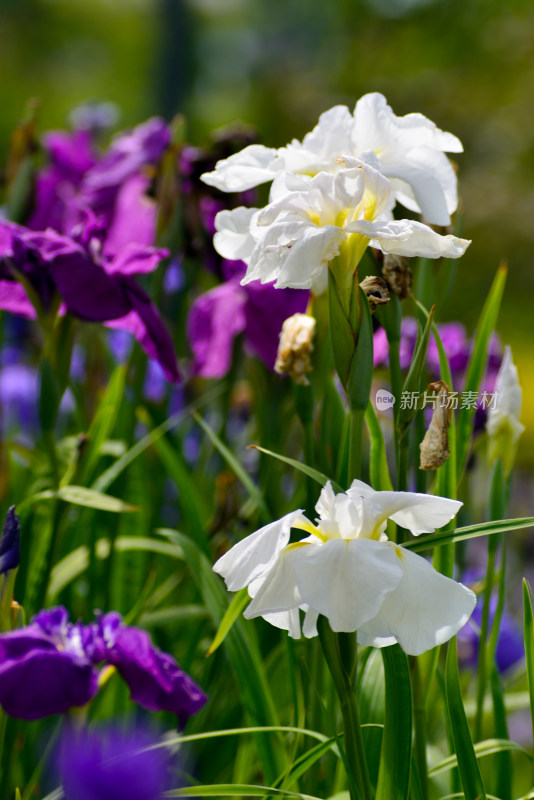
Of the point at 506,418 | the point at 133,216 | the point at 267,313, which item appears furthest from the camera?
the point at 133,216

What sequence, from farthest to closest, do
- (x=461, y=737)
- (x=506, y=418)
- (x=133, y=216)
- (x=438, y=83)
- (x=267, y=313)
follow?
(x=438, y=83)
(x=133, y=216)
(x=267, y=313)
(x=506, y=418)
(x=461, y=737)

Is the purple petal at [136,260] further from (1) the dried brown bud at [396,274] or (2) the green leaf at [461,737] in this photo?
(2) the green leaf at [461,737]

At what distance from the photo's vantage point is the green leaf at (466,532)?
0.38 meters

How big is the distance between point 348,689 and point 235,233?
251 mm

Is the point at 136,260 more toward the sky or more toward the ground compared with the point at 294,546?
more toward the sky

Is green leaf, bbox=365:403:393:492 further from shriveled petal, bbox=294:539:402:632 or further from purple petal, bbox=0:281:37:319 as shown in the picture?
purple petal, bbox=0:281:37:319

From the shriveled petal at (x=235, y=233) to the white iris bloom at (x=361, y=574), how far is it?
0.56 ft

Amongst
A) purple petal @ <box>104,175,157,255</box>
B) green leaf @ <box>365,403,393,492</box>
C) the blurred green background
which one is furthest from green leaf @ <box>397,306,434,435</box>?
the blurred green background

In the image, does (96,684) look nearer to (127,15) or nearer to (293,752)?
(293,752)

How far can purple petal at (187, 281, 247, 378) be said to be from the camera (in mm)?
798

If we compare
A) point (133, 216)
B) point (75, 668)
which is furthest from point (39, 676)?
point (133, 216)

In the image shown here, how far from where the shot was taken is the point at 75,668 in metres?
0.49

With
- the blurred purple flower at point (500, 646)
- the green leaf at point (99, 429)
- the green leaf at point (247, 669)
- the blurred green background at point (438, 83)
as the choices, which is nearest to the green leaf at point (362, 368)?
the green leaf at point (247, 669)

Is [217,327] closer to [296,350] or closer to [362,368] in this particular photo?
[296,350]
